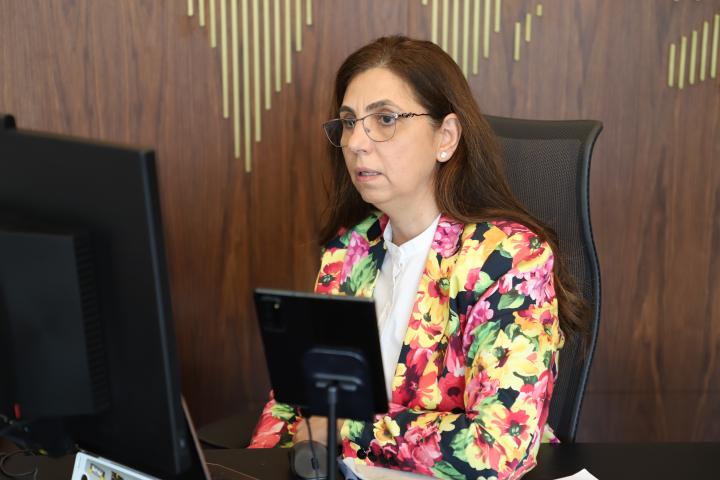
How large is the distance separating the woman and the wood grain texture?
0.92 metres

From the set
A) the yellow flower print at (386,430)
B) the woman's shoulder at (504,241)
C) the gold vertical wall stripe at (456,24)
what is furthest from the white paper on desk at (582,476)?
the gold vertical wall stripe at (456,24)

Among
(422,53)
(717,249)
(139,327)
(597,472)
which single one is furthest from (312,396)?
(717,249)

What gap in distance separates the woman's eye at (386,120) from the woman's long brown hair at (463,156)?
74mm

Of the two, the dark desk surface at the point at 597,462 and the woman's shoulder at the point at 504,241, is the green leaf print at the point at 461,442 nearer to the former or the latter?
the dark desk surface at the point at 597,462

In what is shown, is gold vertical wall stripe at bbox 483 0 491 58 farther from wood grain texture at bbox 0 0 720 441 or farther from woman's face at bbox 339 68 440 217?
woman's face at bbox 339 68 440 217

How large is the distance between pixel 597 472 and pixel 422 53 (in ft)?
2.81

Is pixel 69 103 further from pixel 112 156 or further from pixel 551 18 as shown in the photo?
pixel 112 156

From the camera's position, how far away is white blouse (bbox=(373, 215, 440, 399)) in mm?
1751

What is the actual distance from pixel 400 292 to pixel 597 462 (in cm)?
54

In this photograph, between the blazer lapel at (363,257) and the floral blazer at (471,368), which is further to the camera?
the blazer lapel at (363,257)

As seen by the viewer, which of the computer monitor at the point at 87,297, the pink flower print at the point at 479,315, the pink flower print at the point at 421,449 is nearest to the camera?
the computer monitor at the point at 87,297

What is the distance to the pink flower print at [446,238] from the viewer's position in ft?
5.59

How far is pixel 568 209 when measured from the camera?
5.82ft

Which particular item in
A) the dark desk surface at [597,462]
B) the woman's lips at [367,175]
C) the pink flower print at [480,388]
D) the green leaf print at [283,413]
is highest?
the woman's lips at [367,175]
